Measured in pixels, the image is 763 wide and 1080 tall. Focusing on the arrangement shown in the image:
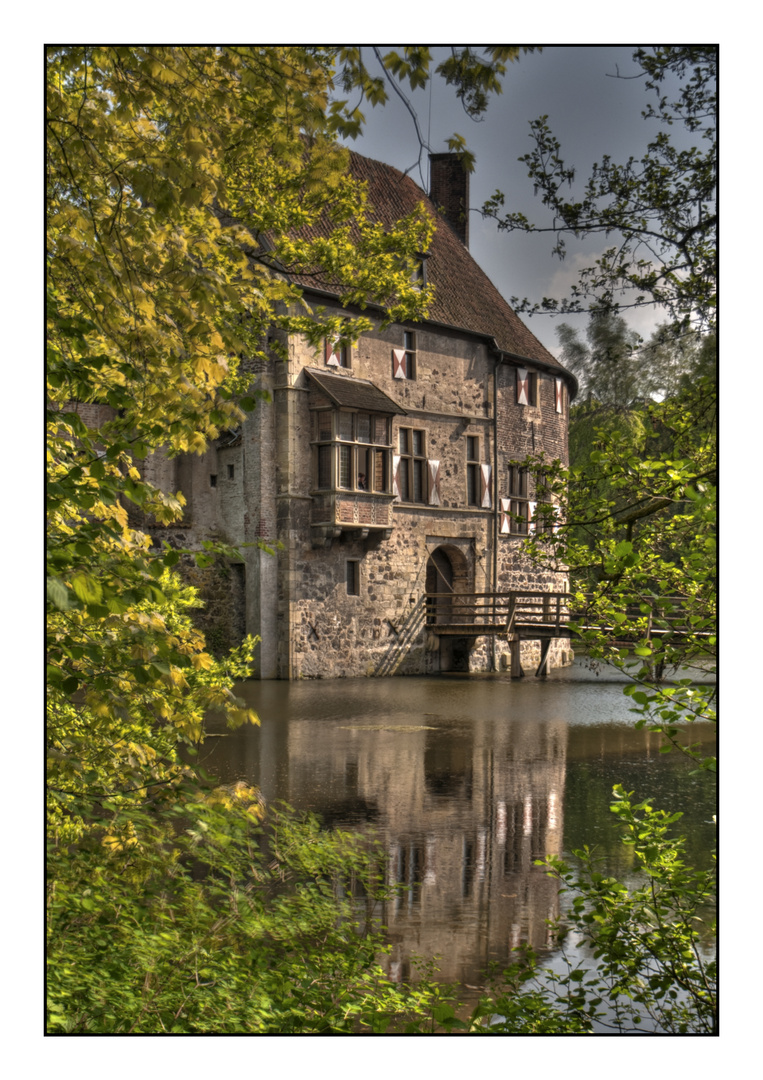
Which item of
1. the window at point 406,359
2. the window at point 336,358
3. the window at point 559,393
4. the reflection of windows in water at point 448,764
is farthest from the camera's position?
the window at point 559,393

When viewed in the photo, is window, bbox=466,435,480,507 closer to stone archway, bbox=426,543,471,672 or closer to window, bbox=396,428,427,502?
stone archway, bbox=426,543,471,672

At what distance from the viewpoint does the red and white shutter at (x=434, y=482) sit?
74.3ft

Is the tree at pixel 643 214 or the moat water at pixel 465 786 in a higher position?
the tree at pixel 643 214

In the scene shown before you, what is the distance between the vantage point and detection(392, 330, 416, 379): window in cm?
2172

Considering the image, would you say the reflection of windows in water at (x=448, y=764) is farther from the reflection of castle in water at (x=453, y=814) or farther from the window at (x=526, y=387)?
the window at (x=526, y=387)

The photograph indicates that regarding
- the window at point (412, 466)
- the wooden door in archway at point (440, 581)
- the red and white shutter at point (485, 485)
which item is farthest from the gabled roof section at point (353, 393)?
the wooden door in archway at point (440, 581)

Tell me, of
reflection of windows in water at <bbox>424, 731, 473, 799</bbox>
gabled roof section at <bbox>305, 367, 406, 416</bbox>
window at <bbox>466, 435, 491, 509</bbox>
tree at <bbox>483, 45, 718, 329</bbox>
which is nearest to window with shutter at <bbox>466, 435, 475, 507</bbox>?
window at <bbox>466, 435, 491, 509</bbox>

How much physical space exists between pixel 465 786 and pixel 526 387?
1695 cm

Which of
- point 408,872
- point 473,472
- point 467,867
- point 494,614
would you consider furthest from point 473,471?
point 408,872

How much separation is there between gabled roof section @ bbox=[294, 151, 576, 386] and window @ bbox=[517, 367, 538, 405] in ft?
1.29

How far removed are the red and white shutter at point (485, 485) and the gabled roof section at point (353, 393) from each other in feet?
11.7

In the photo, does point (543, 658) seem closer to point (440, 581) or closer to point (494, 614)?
point (494, 614)

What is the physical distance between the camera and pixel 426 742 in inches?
483
